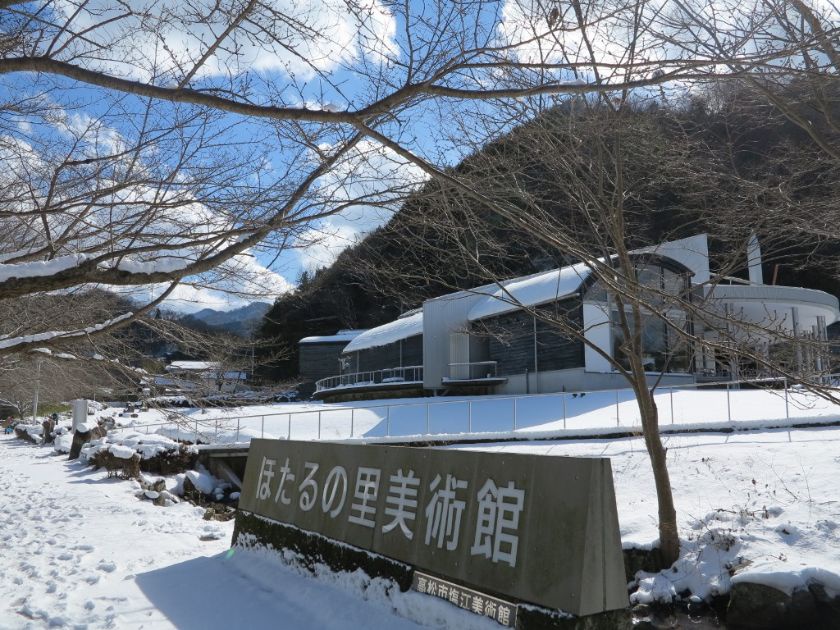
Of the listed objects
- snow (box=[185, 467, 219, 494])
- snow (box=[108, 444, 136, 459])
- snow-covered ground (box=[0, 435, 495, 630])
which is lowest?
snow (box=[185, 467, 219, 494])

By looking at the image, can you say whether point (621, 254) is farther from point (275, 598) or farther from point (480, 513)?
point (275, 598)

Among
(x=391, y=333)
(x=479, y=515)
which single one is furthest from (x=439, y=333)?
(x=479, y=515)

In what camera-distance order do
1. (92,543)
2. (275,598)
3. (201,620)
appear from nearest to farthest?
(201,620) → (275,598) → (92,543)

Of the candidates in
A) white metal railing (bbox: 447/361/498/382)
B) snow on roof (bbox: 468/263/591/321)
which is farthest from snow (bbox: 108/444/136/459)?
white metal railing (bbox: 447/361/498/382)

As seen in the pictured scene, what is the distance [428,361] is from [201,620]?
26.4m

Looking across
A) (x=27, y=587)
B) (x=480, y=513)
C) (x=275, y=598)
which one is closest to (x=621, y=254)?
(x=480, y=513)

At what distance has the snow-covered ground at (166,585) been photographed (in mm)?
5883

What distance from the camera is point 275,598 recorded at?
6.64 m

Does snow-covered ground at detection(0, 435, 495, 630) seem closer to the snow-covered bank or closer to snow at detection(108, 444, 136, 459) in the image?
the snow-covered bank

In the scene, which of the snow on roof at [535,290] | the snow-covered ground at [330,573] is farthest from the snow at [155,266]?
the snow on roof at [535,290]

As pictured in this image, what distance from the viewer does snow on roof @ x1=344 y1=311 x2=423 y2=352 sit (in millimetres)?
36156

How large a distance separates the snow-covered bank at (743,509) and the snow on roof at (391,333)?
21.5m

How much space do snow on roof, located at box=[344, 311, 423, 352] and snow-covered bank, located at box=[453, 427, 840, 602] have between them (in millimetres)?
21525

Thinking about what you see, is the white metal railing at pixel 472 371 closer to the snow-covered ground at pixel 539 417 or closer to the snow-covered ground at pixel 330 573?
the snow-covered ground at pixel 539 417
